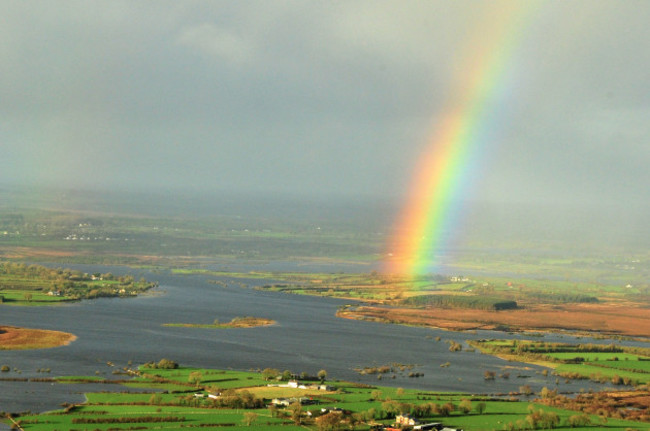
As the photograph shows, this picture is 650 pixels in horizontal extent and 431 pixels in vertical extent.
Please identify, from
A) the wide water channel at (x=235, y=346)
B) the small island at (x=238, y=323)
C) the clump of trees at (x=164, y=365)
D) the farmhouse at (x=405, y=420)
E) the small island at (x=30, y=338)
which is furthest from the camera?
the small island at (x=238, y=323)

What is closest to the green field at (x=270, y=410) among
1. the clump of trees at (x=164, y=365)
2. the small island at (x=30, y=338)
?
the clump of trees at (x=164, y=365)

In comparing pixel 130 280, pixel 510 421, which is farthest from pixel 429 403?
pixel 130 280

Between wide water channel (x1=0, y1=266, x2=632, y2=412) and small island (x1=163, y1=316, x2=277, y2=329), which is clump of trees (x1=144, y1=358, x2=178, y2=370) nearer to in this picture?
wide water channel (x1=0, y1=266, x2=632, y2=412)

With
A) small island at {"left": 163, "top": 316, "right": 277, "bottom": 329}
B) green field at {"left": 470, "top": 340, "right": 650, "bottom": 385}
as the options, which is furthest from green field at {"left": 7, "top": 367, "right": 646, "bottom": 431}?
small island at {"left": 163, "top": 316, "right": 277, "bottom": 329}

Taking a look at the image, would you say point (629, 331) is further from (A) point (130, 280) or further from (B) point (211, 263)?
(B) point (211, 263)

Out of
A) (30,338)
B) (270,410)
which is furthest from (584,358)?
(30,338)

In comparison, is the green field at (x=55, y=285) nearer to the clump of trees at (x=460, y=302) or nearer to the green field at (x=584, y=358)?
the clump of trees at (x=460, y=302)
